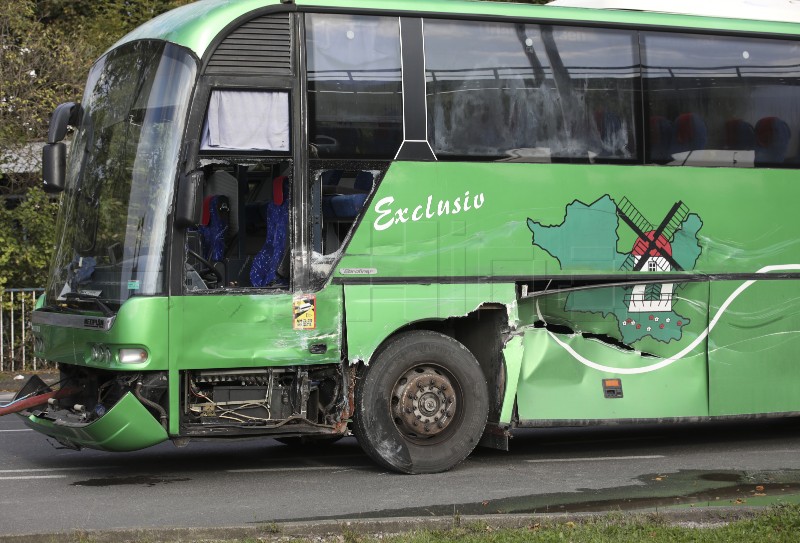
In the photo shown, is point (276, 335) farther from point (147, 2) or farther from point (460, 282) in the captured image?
point (147, 2)

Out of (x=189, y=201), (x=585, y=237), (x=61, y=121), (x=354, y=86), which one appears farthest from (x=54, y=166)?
(x=585, y=237)

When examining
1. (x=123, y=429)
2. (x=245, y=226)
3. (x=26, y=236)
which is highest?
(x=26, y=236)

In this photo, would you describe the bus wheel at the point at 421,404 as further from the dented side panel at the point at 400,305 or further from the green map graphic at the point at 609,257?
the green map graphic at the point at 609,257

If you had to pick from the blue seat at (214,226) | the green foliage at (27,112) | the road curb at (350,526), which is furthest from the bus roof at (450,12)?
the green foliage at (27,112)

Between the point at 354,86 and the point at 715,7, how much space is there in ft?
13.1

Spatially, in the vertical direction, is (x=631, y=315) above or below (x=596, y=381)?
above

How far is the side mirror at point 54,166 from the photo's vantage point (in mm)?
9867

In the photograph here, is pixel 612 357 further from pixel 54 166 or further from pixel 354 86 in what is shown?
pixel 54 166

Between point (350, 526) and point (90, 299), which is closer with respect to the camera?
point (350, 526)

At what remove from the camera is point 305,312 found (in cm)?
938

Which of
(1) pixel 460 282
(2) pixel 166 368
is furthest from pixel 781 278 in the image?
(2) pixel 166 368

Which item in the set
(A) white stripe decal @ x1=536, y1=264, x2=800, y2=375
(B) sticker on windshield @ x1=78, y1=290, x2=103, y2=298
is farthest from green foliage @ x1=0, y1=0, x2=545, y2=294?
(A) white stripe decal @ x1=536, y1=264, x2=800, y2=375

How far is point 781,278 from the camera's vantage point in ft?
36.7

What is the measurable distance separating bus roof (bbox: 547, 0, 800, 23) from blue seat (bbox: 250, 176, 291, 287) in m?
3.36
